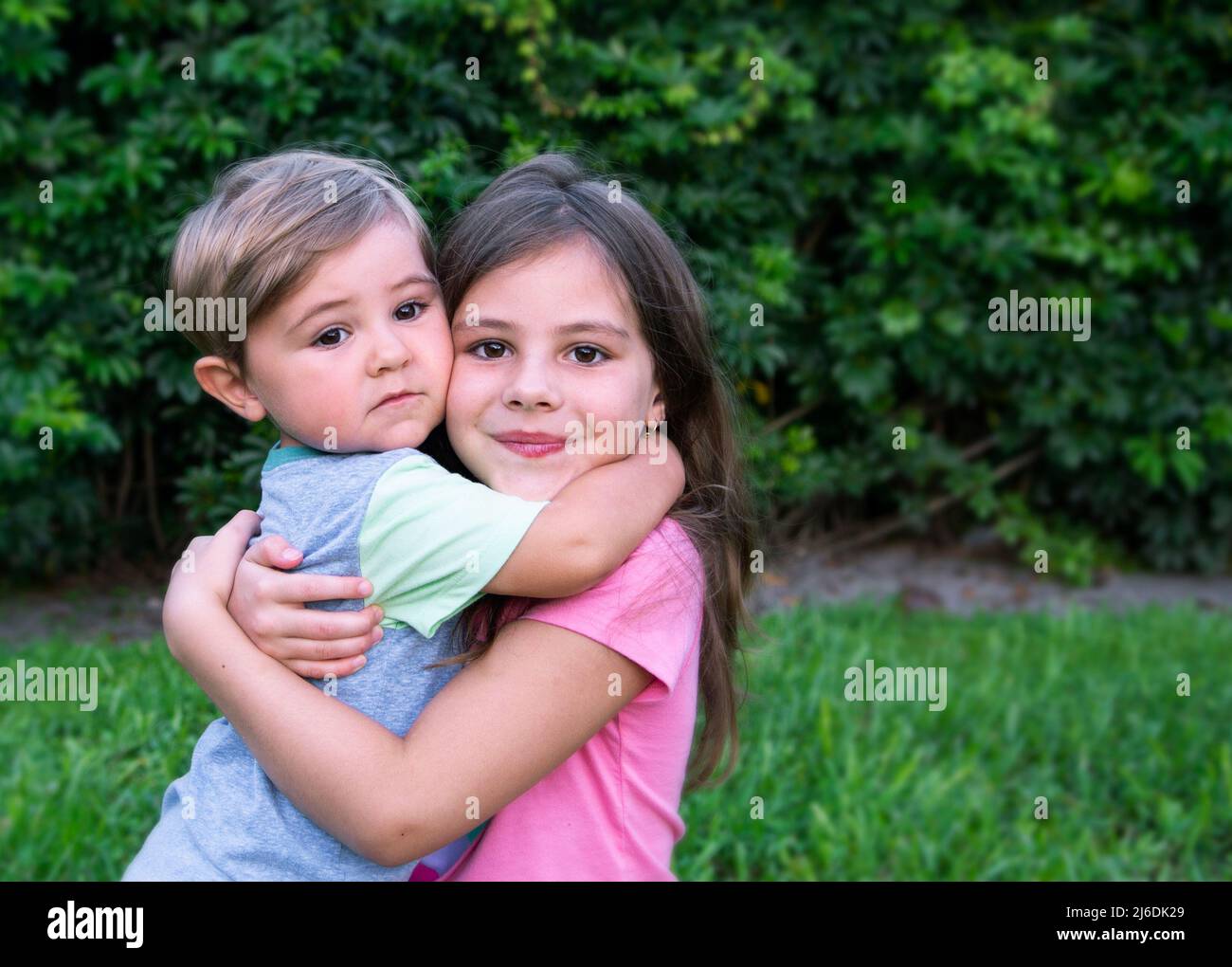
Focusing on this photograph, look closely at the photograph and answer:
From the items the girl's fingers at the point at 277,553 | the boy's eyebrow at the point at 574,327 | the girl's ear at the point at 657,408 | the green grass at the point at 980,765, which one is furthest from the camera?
the green grass at the point at 980,765

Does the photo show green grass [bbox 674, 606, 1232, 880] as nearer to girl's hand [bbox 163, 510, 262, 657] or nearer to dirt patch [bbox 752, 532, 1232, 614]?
dirt patch [bbox 752, 532, 1232, 614]

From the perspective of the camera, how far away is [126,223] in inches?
160

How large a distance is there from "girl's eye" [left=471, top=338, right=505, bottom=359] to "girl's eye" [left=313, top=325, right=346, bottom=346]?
0.63 ft

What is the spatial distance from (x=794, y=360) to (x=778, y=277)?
845mm

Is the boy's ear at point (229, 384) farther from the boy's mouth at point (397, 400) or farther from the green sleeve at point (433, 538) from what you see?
the green sleeve at point (433, 538)

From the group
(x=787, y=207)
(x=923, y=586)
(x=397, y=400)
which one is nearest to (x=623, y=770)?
(x=397, y=400)

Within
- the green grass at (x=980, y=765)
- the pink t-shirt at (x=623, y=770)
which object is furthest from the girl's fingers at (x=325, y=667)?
the green grass at (x=980, y=765)

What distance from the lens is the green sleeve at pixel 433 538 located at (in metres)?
1.49

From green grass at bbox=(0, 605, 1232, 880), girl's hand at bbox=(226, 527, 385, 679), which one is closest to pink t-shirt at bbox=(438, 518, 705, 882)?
girl's hand at bbox=(226, 527, 385, 679)

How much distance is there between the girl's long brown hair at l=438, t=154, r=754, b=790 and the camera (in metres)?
1.73

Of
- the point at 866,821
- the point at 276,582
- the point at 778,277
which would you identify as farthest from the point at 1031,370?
the point at 276,582

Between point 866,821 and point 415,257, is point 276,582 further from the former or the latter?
point 866,821

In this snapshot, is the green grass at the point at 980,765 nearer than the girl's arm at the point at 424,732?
No

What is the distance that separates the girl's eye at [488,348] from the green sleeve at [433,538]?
24 cm
